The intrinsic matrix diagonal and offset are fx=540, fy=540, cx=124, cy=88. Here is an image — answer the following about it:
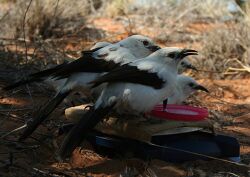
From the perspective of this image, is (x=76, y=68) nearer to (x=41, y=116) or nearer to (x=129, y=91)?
(x=41, y=116)

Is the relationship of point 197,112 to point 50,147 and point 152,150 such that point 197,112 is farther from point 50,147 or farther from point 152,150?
point 50,147

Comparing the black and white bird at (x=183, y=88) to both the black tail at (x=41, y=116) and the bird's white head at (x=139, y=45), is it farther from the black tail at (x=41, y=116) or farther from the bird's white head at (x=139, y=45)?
the black tail at (x=41, y=116)

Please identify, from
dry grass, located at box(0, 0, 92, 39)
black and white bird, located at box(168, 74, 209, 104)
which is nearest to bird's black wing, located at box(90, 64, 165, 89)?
black and white bird, located at box(168, 74, 209, 104)

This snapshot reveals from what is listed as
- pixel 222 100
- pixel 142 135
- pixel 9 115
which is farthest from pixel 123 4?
pixel 142 135

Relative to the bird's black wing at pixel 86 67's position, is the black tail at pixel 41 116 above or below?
below

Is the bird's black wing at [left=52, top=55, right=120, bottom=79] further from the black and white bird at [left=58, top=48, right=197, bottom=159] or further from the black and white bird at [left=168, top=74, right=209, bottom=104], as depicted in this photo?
the black and white bird at [left=168, top=74, right=209, bottom=104]

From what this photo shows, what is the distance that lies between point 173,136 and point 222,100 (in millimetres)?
2856

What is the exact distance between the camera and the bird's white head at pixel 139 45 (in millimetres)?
5176

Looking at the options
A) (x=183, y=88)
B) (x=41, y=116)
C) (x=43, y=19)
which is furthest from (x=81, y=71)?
(x=43, y=19)

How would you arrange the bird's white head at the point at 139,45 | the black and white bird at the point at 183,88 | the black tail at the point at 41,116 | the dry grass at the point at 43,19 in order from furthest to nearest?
the dry grass at the point at 43,19 < the black and white bird at the point at 183,88 < the bird's white head at the point at 139,45 < the black tail at the point at 41,116

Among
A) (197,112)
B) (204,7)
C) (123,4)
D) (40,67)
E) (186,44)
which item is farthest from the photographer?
(123,4)

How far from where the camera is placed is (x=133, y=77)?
14.0 feet

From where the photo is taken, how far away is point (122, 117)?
14.7ft

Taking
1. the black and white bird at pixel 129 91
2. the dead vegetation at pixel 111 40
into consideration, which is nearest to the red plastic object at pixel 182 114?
the black and white bird at pixel 129 91
